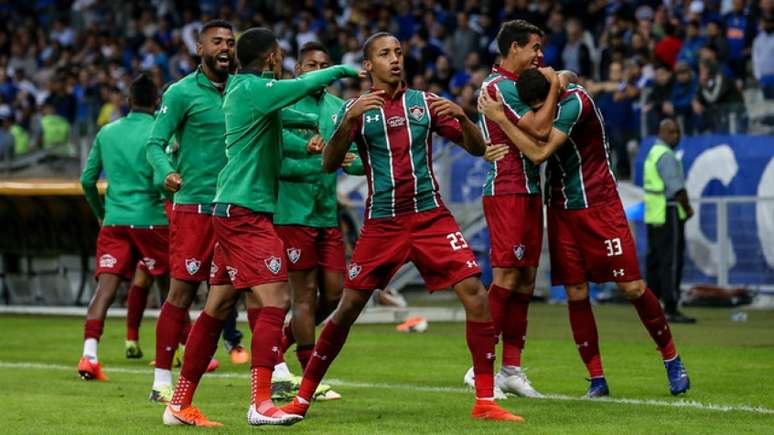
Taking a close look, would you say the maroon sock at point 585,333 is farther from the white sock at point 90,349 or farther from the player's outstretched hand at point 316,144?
the white sock at point 90,349

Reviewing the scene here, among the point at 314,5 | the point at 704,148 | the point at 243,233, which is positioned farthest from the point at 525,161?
the point at 314,5

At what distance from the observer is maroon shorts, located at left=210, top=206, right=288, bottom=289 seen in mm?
8117

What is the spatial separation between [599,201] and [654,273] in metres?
7.94

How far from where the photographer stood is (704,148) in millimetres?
19516

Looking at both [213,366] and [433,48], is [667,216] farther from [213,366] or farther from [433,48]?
[433,48]

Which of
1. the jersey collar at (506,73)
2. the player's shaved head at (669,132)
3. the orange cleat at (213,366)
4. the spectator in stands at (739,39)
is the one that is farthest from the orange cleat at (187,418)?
the spectator in stands at (739,39)

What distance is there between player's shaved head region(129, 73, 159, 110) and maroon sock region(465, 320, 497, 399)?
4934 mm

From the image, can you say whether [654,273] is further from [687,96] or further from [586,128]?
[586,128]

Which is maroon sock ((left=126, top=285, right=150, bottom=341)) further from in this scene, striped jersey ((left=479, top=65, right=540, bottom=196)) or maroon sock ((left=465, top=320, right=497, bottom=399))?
maroon sock ((left=465, top=320, right=497, bottom=399))

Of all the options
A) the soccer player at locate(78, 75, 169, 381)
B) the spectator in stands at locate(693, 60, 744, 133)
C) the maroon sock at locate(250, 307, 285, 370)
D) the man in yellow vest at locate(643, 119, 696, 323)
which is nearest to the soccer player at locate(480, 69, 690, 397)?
the maroon sock at locate(250, 307, 285, 370)

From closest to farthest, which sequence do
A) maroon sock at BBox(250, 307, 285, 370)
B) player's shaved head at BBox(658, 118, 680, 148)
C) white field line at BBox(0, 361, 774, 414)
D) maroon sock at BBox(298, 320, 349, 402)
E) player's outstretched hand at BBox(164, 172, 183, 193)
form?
maroon sock at BBox(250, 307, 285, 370)
maroon sock at BBox(298, 320, 349, 402)
white field line at BBox(0, 361, 774, 414)
player's outstretched hand at BBox(164, 172, 183, 193)
player's shaved head at BBox(658, 118, 680, 148)

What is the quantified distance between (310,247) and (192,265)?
84 cm

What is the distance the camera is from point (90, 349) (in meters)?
11.4

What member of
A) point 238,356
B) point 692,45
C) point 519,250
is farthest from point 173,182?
point 692,45
